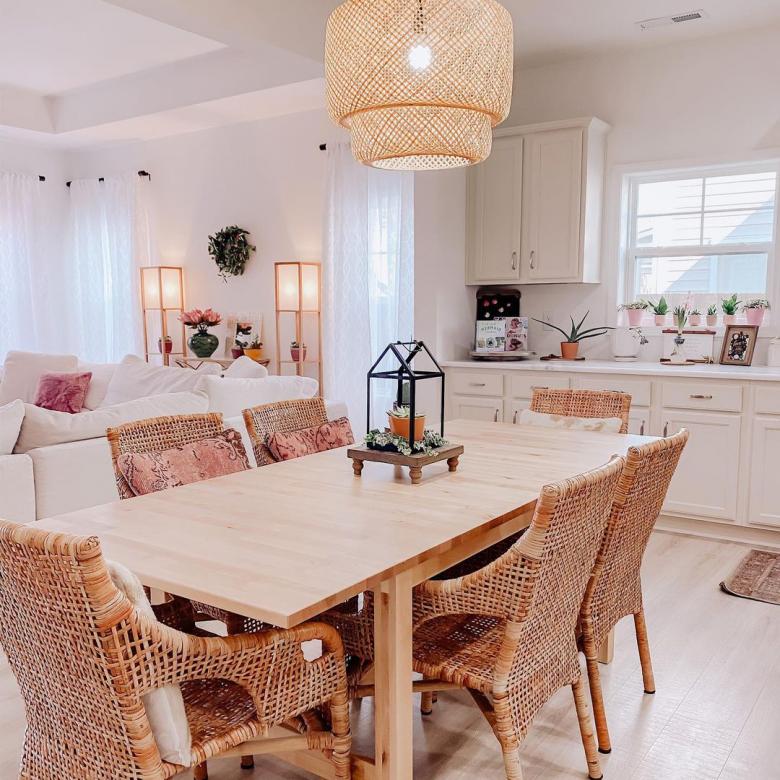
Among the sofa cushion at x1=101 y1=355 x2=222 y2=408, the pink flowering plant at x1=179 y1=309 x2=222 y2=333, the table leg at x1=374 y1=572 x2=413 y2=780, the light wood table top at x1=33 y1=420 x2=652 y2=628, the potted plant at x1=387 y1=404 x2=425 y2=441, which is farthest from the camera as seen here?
the pink flowering plant at x1=179 y1=309 x2=222 y2=333

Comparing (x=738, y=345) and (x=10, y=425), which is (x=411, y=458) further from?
(x=738, y=345)

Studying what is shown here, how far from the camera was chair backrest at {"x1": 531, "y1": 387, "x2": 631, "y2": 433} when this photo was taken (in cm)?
333

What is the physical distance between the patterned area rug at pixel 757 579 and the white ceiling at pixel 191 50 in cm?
286

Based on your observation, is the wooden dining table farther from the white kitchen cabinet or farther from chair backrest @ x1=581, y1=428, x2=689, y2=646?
the white kitchen cabinet

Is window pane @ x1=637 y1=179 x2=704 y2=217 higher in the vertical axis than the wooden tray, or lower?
higher

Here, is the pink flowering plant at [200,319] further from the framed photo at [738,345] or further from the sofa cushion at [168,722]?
the sofa cushion at [168,722]

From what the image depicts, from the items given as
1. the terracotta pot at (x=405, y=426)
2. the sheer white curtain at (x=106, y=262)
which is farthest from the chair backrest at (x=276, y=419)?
the sheer white curtain at (x=106, y=262)

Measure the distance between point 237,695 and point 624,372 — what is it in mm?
3247

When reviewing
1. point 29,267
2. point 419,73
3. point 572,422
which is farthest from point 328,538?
point 29,267

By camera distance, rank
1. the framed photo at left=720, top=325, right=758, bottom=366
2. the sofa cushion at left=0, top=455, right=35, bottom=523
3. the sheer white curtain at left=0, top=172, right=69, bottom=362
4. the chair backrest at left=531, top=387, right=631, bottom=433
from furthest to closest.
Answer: the sheer white curtain at left=0, top=172, right=69, bottom=362
the framed photo at left=720, top=325, right=758, bottom=366
the chair backrest at left=531, top=387, right=631, bottom=433
the sofa cushion at left=0, top=455, right=35, bottom=523

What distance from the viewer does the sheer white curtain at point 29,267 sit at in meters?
7.26

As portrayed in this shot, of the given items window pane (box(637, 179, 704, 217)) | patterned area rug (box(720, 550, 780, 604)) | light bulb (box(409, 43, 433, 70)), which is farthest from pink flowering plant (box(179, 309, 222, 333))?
light bulb (box(409, 43, 433, 70))

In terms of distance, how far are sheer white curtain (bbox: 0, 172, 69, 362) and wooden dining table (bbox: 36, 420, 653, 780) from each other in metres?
5.80

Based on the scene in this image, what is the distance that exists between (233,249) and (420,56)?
4774 mm
